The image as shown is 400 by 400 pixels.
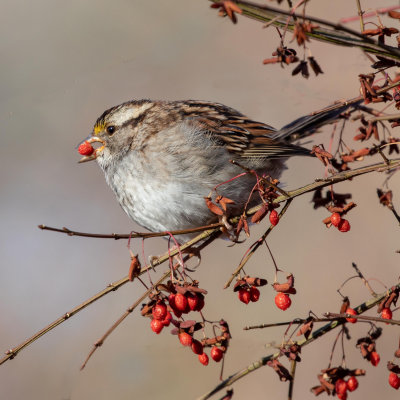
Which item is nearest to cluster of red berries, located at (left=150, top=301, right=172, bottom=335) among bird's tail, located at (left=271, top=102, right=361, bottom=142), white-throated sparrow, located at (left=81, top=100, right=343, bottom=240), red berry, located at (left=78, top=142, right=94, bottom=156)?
white-throated sparrow, located at (left=81, top=100, right=343, bottom=240)

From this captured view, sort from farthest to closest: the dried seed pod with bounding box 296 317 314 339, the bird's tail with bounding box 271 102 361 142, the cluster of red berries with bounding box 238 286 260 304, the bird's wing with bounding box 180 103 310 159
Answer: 1. the bird's wing with bounding box 180 103 310 159
2. the bird's tail with bounding box 271 102 361 142
3. the cluster of red berries with bounding box 238 286 260 304
4. the dried seed pod with bounding box 296 317 314 339

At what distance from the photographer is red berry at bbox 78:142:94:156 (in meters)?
2.64

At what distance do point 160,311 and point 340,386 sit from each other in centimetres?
49

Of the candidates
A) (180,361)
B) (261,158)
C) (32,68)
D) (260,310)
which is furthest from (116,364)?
(32,68)

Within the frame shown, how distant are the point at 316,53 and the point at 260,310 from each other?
165 centimetres

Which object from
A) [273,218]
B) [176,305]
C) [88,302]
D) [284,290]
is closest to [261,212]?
[273,218]

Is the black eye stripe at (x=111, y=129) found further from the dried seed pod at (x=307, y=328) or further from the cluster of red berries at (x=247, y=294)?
the dried seed pod at (x=307, y=328)

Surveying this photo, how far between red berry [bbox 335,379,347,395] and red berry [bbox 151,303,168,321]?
1.54 feet

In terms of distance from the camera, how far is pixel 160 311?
160cm

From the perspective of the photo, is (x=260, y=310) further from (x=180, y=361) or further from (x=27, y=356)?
(x=27, y=356)

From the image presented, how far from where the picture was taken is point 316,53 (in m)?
3.77

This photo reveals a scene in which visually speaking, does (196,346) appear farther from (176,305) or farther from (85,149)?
(85,149)

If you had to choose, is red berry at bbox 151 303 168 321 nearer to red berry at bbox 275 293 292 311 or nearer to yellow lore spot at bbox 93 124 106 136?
red berry at bbox 275 293 292 311

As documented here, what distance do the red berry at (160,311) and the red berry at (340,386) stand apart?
0.47 meters
